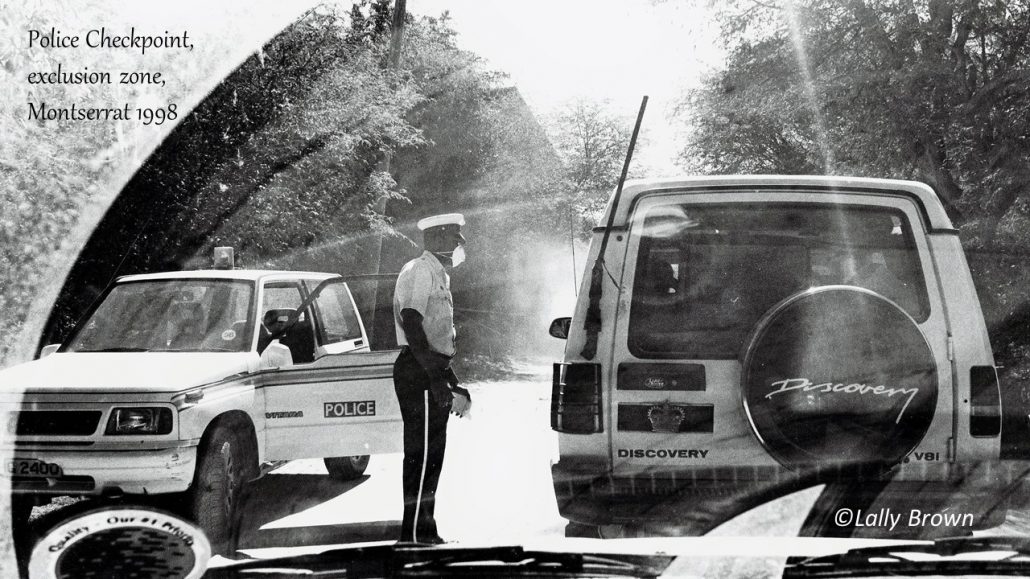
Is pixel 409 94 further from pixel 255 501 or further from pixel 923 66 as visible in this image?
pixel 255 501

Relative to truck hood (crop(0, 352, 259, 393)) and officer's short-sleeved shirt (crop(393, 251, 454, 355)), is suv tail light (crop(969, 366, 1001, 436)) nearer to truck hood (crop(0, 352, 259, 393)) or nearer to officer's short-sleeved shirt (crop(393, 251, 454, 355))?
officer's short-sleeved shirt (crop(393, 251, 454, 355))

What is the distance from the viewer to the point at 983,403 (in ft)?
14.1

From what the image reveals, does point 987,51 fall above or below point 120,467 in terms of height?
above

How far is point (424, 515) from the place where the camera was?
6094 mm

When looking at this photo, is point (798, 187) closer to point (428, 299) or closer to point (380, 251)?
point (428, 299)

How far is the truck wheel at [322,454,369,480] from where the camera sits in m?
8.49

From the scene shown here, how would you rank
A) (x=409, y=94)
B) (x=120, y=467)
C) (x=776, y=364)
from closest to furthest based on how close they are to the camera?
(x=776, y=364) < (x=120, y=467) < (x=409, y=94)

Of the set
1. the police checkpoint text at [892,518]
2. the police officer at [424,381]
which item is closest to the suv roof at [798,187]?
the police checkpoint text at [892,518]

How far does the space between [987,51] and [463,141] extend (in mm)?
21169

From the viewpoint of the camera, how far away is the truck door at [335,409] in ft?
23.0

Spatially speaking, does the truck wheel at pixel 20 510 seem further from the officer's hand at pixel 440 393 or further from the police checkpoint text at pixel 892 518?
the police checkpoint text at pixel 892 518

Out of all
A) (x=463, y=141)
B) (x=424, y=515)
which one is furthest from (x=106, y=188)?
(x=463, y=141)

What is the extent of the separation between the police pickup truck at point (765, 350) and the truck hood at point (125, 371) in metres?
2.72

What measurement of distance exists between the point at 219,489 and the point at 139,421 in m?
0.63
